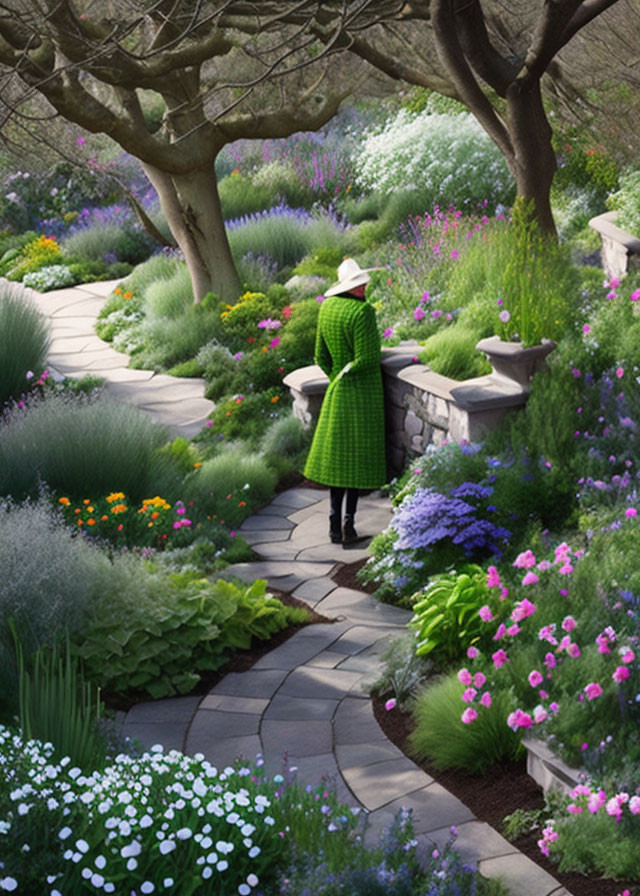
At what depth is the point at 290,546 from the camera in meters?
7.25

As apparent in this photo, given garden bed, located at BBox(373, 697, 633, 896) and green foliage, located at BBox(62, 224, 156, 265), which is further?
green foliage, located at BBox(62, 224, 156, 265)

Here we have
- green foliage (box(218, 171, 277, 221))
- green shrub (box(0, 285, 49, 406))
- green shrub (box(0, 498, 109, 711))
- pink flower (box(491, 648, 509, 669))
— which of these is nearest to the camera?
pink flower (box(491, 648, 509, 669))

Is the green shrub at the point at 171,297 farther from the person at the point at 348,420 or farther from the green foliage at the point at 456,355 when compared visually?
the person at the point at 348,420

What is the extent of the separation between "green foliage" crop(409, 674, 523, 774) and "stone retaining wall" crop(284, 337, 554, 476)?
263 cm

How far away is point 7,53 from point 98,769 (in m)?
6.44

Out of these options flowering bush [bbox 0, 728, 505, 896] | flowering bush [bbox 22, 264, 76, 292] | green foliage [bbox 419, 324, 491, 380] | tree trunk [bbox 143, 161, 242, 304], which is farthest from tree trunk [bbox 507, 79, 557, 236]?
flowering bush [bbox 22, 264, 76, 292]

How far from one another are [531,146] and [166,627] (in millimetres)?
5306

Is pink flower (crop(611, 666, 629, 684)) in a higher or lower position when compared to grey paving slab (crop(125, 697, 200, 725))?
higher

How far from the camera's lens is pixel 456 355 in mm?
7793

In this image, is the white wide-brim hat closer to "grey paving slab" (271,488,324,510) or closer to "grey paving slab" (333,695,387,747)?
"grey paving slab" (271,488,324,510)

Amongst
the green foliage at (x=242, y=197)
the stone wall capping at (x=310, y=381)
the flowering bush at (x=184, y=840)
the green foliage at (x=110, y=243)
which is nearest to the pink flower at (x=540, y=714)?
the flowering bush at (x=184, y=840)

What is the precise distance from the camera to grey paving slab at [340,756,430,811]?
4281 millimetres

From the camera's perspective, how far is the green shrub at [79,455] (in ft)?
23.1

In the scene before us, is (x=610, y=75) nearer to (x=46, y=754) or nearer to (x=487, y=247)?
(x=487, y=247)
